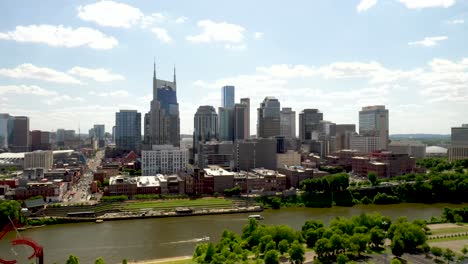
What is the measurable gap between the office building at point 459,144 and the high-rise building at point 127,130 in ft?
246

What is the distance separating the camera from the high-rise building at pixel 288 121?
388ft

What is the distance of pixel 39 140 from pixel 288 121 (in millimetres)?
70471

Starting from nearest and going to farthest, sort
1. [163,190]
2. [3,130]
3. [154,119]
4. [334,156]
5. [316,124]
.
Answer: [163,190], [334,156], [154,119], [316,124], [3,130]

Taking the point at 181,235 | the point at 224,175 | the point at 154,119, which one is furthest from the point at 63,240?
the point at 154,119

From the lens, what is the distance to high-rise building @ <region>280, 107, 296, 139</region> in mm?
118312

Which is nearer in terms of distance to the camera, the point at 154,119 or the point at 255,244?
the point at 255,244

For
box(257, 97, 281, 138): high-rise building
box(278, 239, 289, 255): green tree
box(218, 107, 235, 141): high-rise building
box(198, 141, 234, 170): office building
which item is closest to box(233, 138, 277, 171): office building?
box(198, 141, 234, 170): office building

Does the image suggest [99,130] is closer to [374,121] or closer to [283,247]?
[374,121]

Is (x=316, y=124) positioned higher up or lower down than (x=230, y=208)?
higher up

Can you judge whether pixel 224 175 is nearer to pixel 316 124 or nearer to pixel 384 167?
pixel 384 167

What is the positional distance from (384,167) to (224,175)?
1049 inches

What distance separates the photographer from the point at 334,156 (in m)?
74.6

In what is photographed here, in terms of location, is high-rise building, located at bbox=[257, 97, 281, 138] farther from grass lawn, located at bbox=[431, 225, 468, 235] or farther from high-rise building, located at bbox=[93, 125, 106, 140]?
high-rise building, located at bbox=[93, 125, 106, 140]

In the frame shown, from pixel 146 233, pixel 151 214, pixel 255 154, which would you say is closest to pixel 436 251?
pixel 146 233
